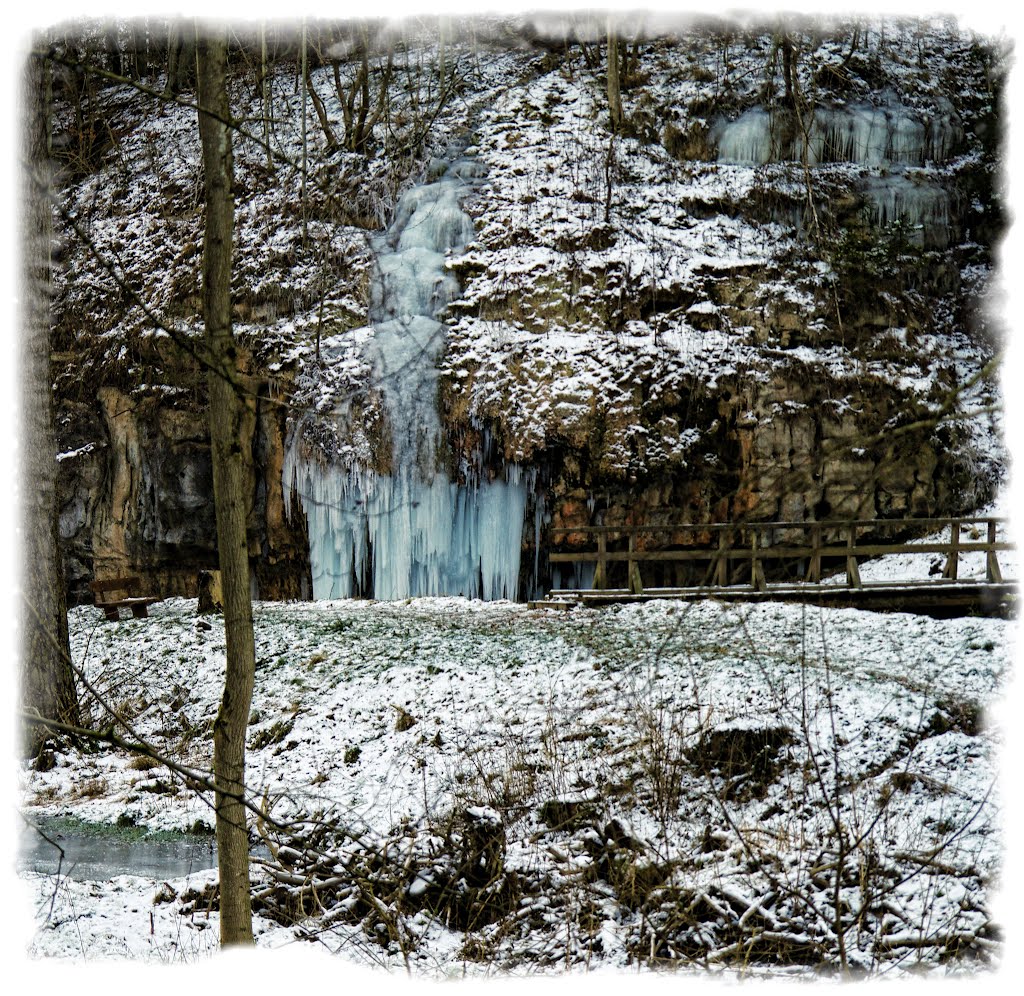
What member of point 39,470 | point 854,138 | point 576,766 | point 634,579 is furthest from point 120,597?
point 854,138

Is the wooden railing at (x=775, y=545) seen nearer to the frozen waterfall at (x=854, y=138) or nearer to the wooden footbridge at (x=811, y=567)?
the wooden footbridge at (x=811, y=567)

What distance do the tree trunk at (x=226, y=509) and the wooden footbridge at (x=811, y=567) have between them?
23.2 feet

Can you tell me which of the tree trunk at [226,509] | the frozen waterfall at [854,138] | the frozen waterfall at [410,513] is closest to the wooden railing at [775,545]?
the frozen waterfall at [410,513]

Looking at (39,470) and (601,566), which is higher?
(39,470)

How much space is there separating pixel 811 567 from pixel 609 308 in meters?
5.26

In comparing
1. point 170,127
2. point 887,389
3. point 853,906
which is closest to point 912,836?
point 853,906

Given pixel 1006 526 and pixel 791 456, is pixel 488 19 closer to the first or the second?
pixel 791 456

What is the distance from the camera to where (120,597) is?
1549 cm

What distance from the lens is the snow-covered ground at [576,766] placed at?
539 centimetres

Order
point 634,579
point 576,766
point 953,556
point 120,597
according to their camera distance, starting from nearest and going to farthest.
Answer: point 576,766
point 953,556
point 634,579
point 120,597

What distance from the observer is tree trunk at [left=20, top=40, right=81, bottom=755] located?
8.61 m

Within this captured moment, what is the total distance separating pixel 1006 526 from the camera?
1376cm

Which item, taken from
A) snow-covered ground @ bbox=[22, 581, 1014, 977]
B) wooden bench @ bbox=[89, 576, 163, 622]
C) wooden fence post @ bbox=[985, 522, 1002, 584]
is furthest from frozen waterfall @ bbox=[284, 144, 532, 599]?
wooden fence post @ bbox=[985, 522, 1002, 584]

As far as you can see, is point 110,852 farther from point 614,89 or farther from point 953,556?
point 614,89
